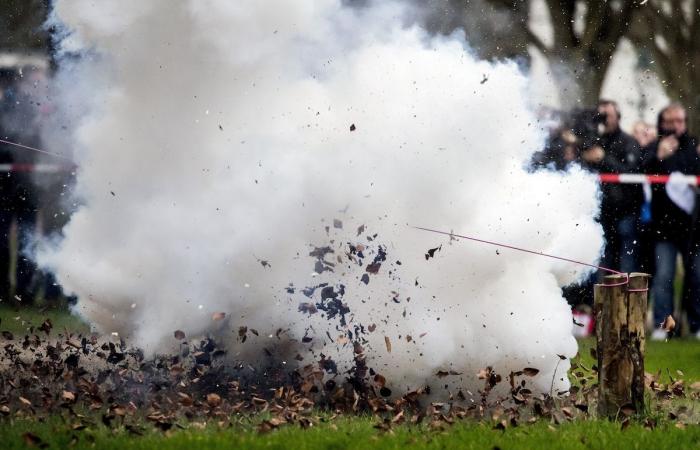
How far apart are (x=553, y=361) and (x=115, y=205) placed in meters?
3.58

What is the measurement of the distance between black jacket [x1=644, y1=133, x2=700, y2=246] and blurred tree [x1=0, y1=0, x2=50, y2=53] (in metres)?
8.27

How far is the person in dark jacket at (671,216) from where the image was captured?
16016 mm

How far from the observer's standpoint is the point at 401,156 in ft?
34.7

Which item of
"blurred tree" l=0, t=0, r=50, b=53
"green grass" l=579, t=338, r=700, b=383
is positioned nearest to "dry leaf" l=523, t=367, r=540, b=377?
"green grass" l=579, t=338, r=700, b=383

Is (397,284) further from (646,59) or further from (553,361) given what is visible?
(646,59)

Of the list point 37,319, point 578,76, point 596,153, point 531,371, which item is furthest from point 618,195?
point 531,371

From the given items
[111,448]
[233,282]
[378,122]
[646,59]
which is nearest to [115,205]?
[233,282]

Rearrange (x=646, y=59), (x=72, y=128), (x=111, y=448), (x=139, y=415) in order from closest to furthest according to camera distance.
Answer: (x=111, y=448)
(x=139, y=415)
(x=72, y=128)
(x=646, y=59)

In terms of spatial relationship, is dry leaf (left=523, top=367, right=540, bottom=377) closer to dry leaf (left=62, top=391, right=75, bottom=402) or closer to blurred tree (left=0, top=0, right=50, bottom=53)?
dry leaf (left=62, top=391, right=75, bottom=402)

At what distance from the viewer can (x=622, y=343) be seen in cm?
936

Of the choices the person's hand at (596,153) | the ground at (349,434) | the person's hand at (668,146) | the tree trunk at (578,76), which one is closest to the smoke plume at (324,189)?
the ground at (349,434)

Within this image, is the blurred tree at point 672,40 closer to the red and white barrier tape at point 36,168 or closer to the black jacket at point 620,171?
the black jacket at point 620,171

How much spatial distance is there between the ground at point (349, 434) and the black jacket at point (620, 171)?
671 cm

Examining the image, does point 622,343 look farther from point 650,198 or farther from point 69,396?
point 650,198
